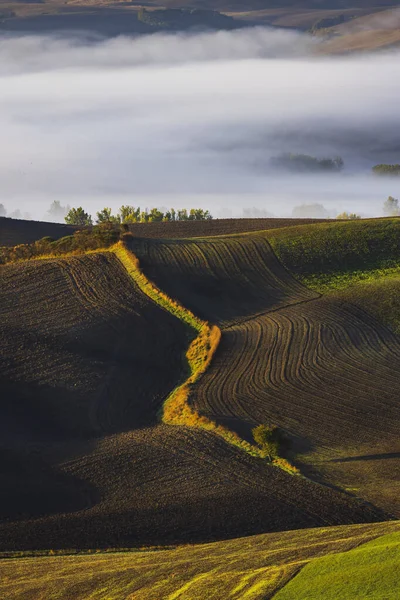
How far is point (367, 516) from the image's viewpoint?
1556 inches

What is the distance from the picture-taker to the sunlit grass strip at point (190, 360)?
49.1 metres

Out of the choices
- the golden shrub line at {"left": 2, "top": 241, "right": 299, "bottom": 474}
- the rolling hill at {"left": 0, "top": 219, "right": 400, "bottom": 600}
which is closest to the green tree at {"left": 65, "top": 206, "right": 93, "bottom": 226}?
the rolling hill at {"left": 0, "top": 219, "right": 400, "bottom": 600}

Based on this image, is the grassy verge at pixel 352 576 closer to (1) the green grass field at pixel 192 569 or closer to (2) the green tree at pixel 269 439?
(1) the green grass field at pixel 192 569

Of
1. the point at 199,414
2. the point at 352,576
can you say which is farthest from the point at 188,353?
the point at 352,576

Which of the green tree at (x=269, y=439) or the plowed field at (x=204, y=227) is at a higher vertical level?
the plowed field at (x=204, y=227)

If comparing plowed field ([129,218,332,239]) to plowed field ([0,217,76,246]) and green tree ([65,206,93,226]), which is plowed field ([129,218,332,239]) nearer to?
plowed field ([0,217,76,246])

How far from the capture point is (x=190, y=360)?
63.5m

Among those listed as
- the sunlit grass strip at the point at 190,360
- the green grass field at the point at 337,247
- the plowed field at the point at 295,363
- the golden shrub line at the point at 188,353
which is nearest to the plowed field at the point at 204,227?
the green grass field at the point at 337,247

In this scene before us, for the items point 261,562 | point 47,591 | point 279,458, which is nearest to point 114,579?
point 47,591

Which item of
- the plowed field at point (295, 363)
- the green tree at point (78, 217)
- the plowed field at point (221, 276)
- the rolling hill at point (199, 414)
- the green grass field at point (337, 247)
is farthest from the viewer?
the green tree at point (78, 217)

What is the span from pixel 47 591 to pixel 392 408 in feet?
93.8

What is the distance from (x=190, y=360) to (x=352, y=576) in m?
35.6

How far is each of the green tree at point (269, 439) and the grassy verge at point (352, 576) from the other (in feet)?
48.8

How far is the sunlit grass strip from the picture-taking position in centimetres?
4912
